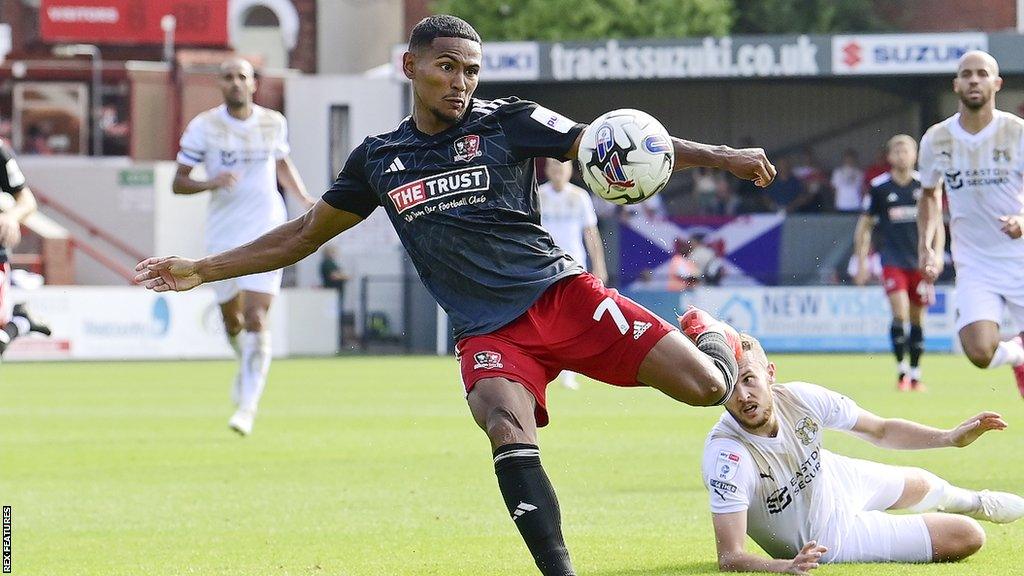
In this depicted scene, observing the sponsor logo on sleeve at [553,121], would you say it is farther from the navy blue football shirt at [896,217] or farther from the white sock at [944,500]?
the navy blue football shirt at [896,217]

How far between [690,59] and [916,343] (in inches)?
540

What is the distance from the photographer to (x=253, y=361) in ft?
44.8

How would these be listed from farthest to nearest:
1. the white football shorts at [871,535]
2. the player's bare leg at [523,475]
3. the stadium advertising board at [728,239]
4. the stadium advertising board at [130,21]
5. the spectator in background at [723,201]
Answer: the stadium advertising board at [130,21], the spectator in background at [723,201], the stadium advertising board at [728,239], the white football shorts at [871,535], the player's bare leg at [523,475]

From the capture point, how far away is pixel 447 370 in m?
24.7

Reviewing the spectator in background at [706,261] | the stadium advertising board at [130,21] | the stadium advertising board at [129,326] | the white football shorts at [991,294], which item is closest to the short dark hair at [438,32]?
the white football shorts at [991,294]

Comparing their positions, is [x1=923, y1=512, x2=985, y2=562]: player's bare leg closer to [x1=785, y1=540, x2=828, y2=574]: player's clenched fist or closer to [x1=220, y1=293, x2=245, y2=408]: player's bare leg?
[x1=785, y1=540, x2=828, y2=574]: player's clenched fist

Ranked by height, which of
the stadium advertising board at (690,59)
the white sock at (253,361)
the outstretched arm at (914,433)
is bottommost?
the white sock at (253,361)

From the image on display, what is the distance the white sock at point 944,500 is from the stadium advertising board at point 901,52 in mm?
23557

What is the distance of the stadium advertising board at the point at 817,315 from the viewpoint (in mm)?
28328

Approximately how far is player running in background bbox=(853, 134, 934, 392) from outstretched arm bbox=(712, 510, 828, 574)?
39.7 ft

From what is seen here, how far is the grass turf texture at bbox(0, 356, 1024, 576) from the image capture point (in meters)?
7.64

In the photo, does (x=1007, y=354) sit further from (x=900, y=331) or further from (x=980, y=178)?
(x=900, y=331)

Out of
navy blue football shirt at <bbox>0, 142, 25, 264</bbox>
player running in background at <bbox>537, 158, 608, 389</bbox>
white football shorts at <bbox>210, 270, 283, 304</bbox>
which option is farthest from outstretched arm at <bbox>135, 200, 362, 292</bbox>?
player running in background at <bbox>537, 158, 608, 389</bbox>

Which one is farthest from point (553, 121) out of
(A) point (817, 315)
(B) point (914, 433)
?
(A) point (817, 315)
